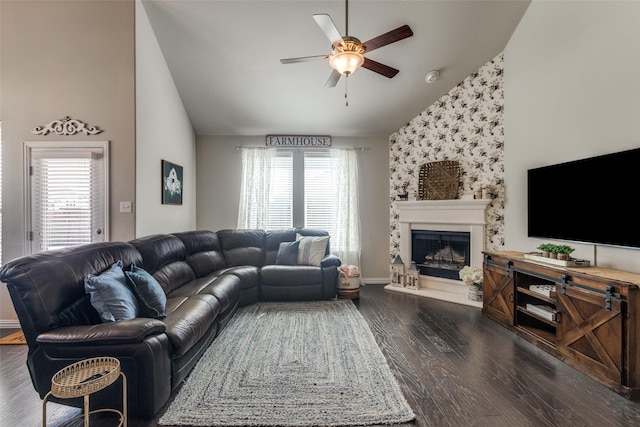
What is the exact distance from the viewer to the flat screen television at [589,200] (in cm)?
217

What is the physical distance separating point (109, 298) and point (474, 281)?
403cm

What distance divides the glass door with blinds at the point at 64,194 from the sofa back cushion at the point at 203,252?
910 mm

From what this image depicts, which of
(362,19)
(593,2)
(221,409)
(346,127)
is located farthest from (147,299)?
(593,2)

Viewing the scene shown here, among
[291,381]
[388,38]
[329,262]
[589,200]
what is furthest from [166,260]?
[589,200]

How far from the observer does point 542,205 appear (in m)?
2.95

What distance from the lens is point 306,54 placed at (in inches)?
137

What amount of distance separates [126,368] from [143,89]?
2989 mm

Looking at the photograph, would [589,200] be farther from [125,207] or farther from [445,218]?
[125,207]

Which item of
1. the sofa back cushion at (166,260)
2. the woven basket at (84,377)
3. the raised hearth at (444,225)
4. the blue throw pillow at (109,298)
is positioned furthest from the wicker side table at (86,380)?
the raised hearth at (444,225)

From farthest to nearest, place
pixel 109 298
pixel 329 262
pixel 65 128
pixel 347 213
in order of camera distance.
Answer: pixel 347 213
pixel 329 262
pixel 65 128
pixel 109 298

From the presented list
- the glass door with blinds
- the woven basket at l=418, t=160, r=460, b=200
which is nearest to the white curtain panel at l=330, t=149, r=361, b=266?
the woven basket at l=418, t=160, r=460, b=200

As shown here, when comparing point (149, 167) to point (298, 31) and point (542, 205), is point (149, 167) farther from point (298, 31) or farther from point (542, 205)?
point (542, 205)

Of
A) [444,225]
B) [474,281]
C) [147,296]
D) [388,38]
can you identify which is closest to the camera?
[147,296]

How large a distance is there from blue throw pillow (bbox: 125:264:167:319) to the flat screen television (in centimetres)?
375
